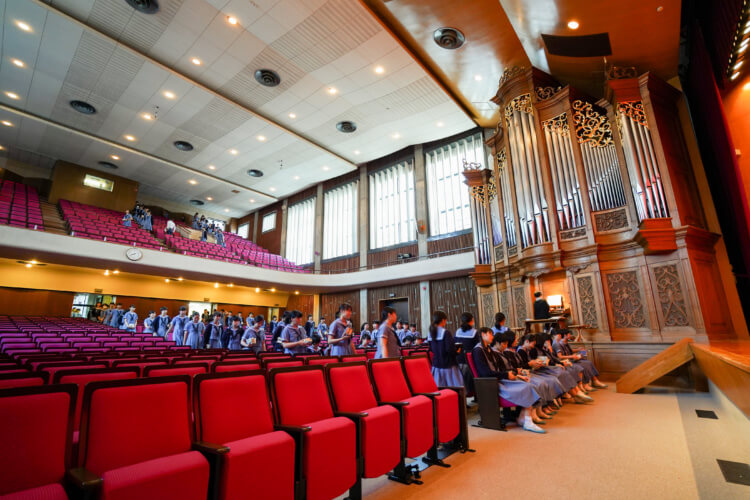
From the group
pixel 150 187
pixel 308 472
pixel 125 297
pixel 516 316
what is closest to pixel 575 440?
pixel 308 472

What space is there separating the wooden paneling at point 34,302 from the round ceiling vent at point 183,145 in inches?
257

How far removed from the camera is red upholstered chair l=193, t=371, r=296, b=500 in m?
1.54

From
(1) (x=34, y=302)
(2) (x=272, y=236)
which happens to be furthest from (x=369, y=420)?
(2) (x=272, y=236)

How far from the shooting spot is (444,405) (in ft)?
9.59

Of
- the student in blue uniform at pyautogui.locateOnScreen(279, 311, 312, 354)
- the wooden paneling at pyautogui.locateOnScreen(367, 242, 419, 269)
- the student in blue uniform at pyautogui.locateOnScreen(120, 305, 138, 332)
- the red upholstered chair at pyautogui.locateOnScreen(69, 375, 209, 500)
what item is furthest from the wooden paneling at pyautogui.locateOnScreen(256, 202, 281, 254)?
the red upholstered chair at pyautogui.locateOnScreen(69, 375, 209, 500)

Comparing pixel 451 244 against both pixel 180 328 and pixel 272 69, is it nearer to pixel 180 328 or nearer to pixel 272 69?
pixel 272 69

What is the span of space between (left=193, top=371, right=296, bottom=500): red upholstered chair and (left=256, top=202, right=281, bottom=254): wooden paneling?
17011mm

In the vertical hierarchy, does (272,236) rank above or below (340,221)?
above

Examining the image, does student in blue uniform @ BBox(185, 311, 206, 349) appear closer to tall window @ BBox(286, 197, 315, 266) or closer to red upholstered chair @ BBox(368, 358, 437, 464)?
red upholstered chair @ BBox(368, 358, 437, 464)

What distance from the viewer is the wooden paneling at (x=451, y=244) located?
12.1m

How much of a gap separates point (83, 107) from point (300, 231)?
931 cm

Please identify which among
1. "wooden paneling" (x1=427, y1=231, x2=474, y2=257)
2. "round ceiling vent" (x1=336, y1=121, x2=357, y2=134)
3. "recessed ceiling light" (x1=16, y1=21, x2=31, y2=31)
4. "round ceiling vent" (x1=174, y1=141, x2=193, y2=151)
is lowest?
"wooden paneling" (x1=427, y1=231, x2=474, y2=257)

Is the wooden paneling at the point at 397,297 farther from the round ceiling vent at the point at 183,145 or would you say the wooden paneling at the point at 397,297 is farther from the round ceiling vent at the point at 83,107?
the round ceiling vent at the point at 83,107

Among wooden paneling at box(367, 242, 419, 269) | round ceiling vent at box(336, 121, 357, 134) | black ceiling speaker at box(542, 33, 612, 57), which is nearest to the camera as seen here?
black ceiling speaker at box(542, 33, 612, 57)
